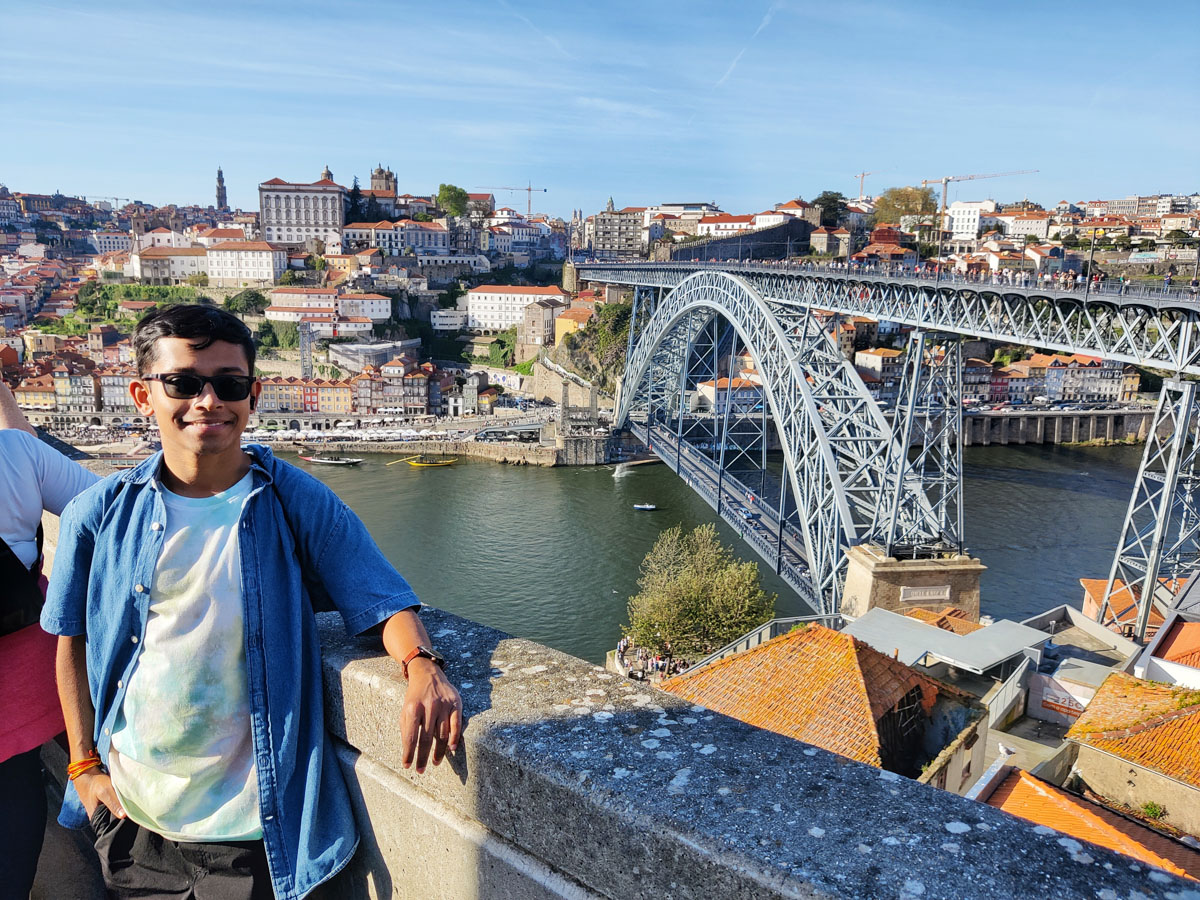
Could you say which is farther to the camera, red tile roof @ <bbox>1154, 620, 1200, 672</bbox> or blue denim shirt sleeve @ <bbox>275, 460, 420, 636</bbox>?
red tile roof @ <bbox>1154, 620, 1200, 672</bbox>

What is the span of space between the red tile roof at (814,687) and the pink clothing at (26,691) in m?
4.20

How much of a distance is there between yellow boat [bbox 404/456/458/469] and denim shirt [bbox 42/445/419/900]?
2816cm

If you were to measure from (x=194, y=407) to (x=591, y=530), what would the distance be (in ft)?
64.1

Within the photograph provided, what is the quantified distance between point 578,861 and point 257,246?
2121 inches

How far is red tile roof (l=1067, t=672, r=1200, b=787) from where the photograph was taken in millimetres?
5020

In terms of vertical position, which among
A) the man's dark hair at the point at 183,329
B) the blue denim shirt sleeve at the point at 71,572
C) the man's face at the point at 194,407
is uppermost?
the man's dark hair at the point at 183,329

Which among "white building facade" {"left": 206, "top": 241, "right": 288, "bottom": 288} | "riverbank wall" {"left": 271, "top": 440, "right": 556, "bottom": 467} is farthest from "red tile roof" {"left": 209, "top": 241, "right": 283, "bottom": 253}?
"riverbank wall" {"left": 271, "top": 440, "right": 556, "bottom": 467}

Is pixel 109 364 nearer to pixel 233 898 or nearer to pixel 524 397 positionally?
pixel 524 397

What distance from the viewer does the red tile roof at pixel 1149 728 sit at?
5020 millimetres

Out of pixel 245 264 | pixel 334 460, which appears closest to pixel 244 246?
pixel 245 264

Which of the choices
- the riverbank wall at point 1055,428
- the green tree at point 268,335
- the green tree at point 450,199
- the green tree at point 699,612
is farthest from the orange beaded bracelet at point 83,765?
the green tree at point 450,199

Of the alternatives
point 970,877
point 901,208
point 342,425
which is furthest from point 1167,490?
point 901,208

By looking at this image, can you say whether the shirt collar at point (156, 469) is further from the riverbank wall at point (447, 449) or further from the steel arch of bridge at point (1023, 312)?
the riverbank wall at point (447, 449)

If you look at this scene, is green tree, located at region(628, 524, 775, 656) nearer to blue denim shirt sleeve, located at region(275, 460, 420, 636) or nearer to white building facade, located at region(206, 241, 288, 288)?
blue denim shirt sleeve, located at region(275, 460, 420, 636)
